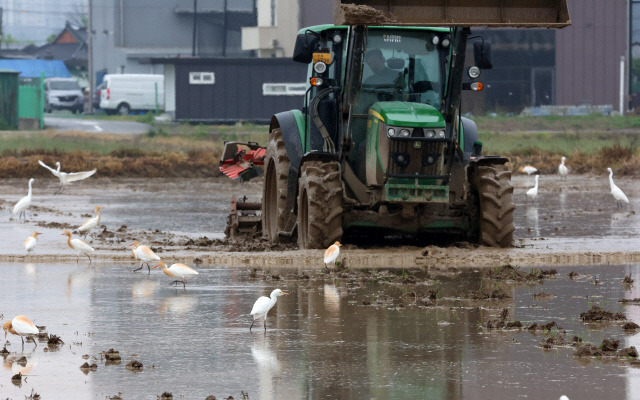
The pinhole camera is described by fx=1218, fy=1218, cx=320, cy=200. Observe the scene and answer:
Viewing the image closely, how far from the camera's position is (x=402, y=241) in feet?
56.7

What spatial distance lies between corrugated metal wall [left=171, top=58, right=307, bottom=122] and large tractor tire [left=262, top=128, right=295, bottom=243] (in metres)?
41.7

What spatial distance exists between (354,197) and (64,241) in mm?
4885

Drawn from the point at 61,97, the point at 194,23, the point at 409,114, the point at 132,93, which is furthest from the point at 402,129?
the point at 194,23

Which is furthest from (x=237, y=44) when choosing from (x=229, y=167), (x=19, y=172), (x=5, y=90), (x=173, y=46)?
(x=229, y=167)

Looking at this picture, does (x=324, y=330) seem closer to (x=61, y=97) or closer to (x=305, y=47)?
(x=305, y=47)

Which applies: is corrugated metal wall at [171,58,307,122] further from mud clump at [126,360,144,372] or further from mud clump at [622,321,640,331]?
mud clump at [126,360,144,372]

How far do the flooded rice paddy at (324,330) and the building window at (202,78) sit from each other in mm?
42978

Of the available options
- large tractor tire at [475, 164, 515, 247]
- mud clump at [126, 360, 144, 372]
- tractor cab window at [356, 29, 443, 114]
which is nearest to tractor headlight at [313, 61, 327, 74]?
tractor cab window at [356, 29, 443, 114]

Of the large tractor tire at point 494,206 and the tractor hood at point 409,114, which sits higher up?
the tractor hood at point 409,114

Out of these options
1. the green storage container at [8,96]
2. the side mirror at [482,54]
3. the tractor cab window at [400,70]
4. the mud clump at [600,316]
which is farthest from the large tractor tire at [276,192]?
the green storage container at [8,96]

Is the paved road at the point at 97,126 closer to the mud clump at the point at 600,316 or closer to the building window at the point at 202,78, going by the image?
the building window at the point at 202,78

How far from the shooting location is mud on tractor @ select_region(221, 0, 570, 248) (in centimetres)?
1480

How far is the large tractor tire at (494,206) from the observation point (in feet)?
52.2

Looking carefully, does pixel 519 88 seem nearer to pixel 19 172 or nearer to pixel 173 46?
pixel 173 46
